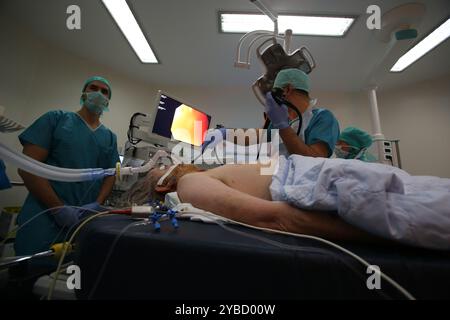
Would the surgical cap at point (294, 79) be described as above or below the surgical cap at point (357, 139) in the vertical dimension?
above

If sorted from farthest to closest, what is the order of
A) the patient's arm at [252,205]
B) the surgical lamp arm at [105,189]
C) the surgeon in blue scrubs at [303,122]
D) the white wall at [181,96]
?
1. the white wall at [181,96]
2. the surgical lamp arm at [105,189]
3. the surgeon in blue scrubs at [303,122]
4. the patient's arm at [252,205]

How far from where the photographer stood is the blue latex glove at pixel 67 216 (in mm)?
1039

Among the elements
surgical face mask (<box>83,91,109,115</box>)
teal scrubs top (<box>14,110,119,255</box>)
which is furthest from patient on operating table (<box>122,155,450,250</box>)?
surgical face mask (<box>83,91,109,115</box>)

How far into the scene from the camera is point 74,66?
7.91 ft

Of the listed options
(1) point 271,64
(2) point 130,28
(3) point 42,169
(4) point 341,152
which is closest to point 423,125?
(4) point 341,152

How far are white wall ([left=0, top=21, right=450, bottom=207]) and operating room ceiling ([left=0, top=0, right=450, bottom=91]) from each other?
0.43 ft

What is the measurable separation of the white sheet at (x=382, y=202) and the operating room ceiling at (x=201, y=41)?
71.1 inches

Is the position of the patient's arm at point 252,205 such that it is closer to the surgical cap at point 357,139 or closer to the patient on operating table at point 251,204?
the patient on operating table at point 251,204

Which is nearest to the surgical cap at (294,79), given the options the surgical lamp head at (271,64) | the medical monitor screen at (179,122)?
the surgical lamp head at (271,64)

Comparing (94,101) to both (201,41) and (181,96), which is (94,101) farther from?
(181,96)

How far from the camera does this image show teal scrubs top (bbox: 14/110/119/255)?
42.8 inches

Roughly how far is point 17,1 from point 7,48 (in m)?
0.41
